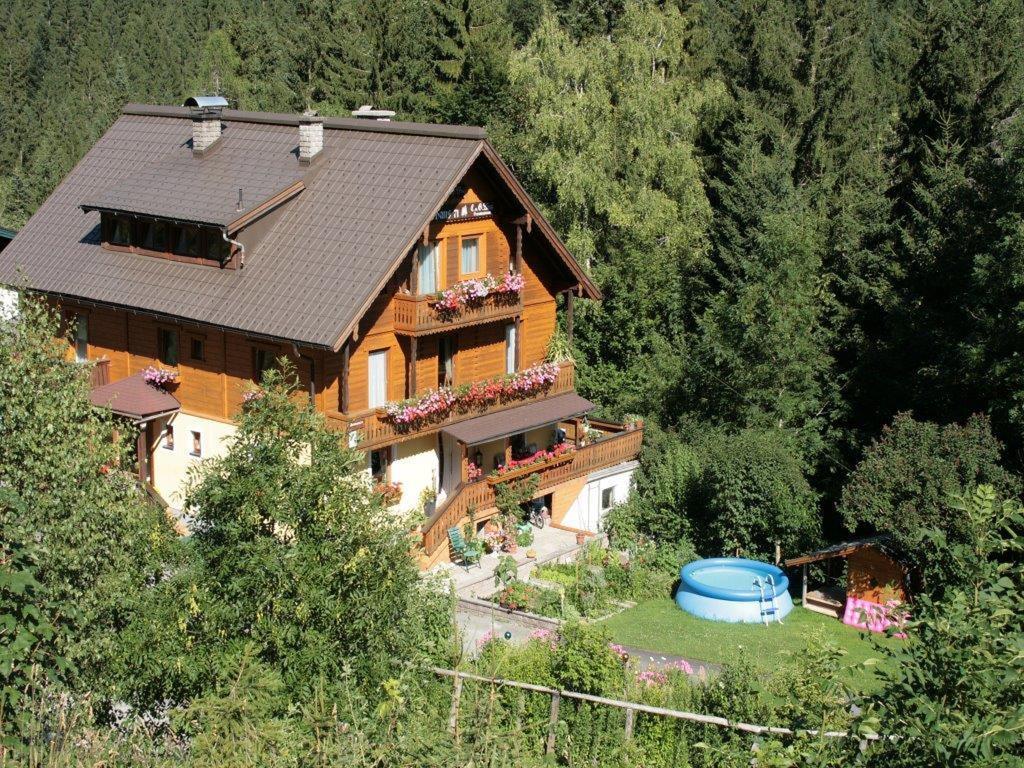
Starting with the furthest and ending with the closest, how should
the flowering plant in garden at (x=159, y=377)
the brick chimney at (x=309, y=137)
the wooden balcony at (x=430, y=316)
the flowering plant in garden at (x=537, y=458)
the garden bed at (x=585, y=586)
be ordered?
1. the flowering plant in garden at (x=537, y=458)
2. the brick chimney at (x=309, y=137)
3. the flowering plant in garden at (x=159, y=377)
4. the wooden balcony at (x=430, y=316)
5. the garden bed at (x=585, y=586)

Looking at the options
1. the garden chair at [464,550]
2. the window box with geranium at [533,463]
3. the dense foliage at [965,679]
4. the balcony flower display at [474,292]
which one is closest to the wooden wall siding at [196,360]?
the balcony flower display at [474,292]

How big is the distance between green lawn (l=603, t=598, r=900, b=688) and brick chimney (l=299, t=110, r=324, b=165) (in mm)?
13332

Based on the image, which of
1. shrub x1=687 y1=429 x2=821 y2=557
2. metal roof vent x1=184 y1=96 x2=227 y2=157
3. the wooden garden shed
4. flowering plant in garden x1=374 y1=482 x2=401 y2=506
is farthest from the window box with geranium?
metal roof vent x1=184 y1=96 x2=227 y2=157

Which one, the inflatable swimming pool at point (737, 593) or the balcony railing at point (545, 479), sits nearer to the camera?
the inflatable swimming pool at point (737, 593)

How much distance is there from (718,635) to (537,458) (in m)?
→ 7.58

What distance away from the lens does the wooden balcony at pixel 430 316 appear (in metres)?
30.0

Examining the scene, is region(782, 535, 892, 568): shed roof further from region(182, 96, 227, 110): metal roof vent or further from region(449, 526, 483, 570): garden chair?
region(182, 96, 227, 110): metal roof vent

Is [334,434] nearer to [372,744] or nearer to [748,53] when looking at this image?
[372,744]

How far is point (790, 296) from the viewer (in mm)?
34812

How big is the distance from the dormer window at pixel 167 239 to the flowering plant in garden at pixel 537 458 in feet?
27.0

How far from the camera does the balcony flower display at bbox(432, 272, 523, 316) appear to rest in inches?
1205

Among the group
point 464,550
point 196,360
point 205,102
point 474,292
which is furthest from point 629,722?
point 205,102

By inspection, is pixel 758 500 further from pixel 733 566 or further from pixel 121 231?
pixel 121 231

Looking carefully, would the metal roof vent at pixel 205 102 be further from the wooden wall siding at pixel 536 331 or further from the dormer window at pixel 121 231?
the wooden wall siding at pixel 536 331
